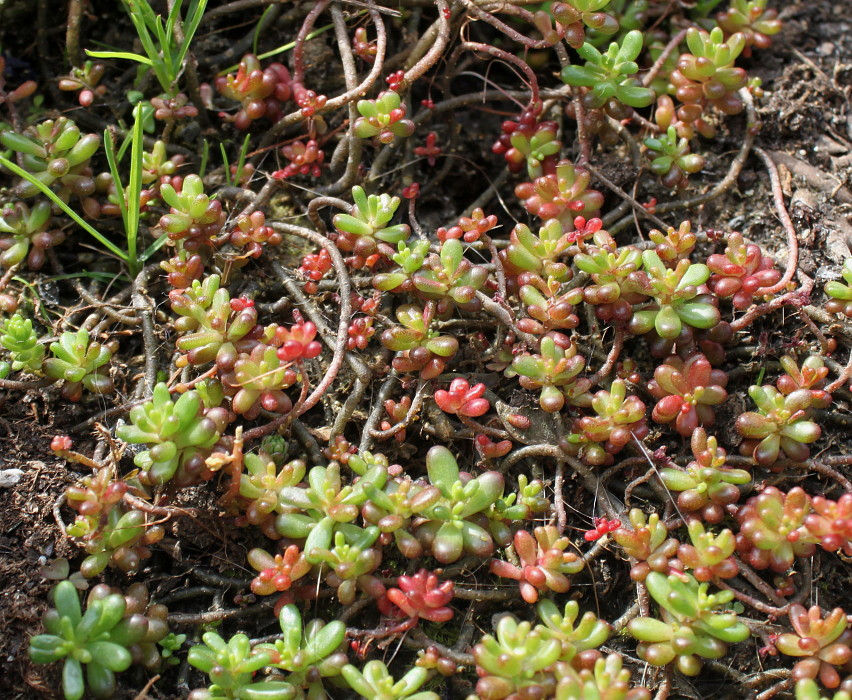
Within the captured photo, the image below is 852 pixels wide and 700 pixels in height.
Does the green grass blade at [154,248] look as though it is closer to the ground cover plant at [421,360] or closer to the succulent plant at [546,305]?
the ground cover plant at [421,360]

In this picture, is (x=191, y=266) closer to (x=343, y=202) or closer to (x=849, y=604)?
(x=343, y=202)

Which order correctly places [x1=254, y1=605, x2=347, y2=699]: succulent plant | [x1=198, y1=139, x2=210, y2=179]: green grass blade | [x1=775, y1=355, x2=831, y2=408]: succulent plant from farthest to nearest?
[x1=198, y1=139, x2=210, y2=179]: green grass blade → [x1=775, y1=355, x2=831, y2=408]: succulent plant → [x1=254, y1=605, x2=347, y2=699]: succulent plant

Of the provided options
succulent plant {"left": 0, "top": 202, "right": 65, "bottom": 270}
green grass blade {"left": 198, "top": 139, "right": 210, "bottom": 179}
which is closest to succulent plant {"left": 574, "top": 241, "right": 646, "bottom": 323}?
green grass blade {"left": 198, "top": 139, "right": 210, "bottom": 179}

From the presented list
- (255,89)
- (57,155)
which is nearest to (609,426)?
(255,89)

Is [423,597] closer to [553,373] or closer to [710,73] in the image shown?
[553,373]

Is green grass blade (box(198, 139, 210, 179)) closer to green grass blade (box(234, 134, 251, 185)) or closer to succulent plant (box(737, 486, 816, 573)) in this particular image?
green grass blade (box(234, 134, 251, 185))

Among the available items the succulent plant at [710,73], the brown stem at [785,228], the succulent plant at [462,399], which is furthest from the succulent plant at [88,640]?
the succulent plant at [710,73]

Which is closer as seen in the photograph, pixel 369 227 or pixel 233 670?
pixel 233 670

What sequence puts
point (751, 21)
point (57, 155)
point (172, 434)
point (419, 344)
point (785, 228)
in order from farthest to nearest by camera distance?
point (751, 21)
point (785, 228)
point (57, 155)
point (419, 344)
point (172, 434)
